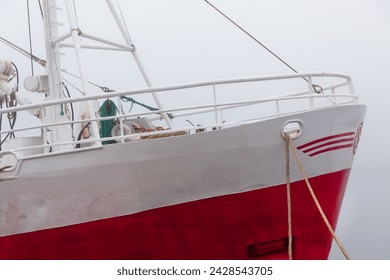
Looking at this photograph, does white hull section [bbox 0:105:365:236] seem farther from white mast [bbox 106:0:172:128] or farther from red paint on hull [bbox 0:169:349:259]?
white mast [bbox 106:0:172:128]

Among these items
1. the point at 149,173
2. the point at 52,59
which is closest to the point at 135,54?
the point at 52,59

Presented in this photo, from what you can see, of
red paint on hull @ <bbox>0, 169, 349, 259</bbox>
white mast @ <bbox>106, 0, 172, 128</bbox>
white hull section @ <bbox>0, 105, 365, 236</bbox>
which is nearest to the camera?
white hull section @ <bbox>0, 105, 365, 236</bbox>

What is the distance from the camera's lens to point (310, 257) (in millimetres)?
7750

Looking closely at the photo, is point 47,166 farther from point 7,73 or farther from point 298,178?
point 7,73

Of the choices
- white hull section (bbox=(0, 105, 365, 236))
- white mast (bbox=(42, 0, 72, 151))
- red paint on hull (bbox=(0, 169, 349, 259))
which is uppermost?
white mast (bbox=(42, 0, 72, 151))

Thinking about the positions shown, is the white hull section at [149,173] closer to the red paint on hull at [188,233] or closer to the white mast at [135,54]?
the red paint on hull at [188,233]

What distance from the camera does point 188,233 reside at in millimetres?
7254

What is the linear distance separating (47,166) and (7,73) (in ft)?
15.3

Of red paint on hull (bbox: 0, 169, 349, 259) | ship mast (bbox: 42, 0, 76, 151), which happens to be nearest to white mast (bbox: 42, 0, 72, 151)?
ship mast (bbox: 42, 0, 76, 151)

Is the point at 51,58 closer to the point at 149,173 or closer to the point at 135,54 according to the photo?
the point at 135,54

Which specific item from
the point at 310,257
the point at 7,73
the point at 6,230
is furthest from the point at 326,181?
the point at 7,73

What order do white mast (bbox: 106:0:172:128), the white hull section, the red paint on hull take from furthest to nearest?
1. white mast (bbox: 106:0:172:128)
2. the red paint on hull
3. the white hull section

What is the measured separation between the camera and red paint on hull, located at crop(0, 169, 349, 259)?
23.6ft

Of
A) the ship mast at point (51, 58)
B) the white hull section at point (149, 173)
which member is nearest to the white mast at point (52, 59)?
the ship mast at point (51, 58)
